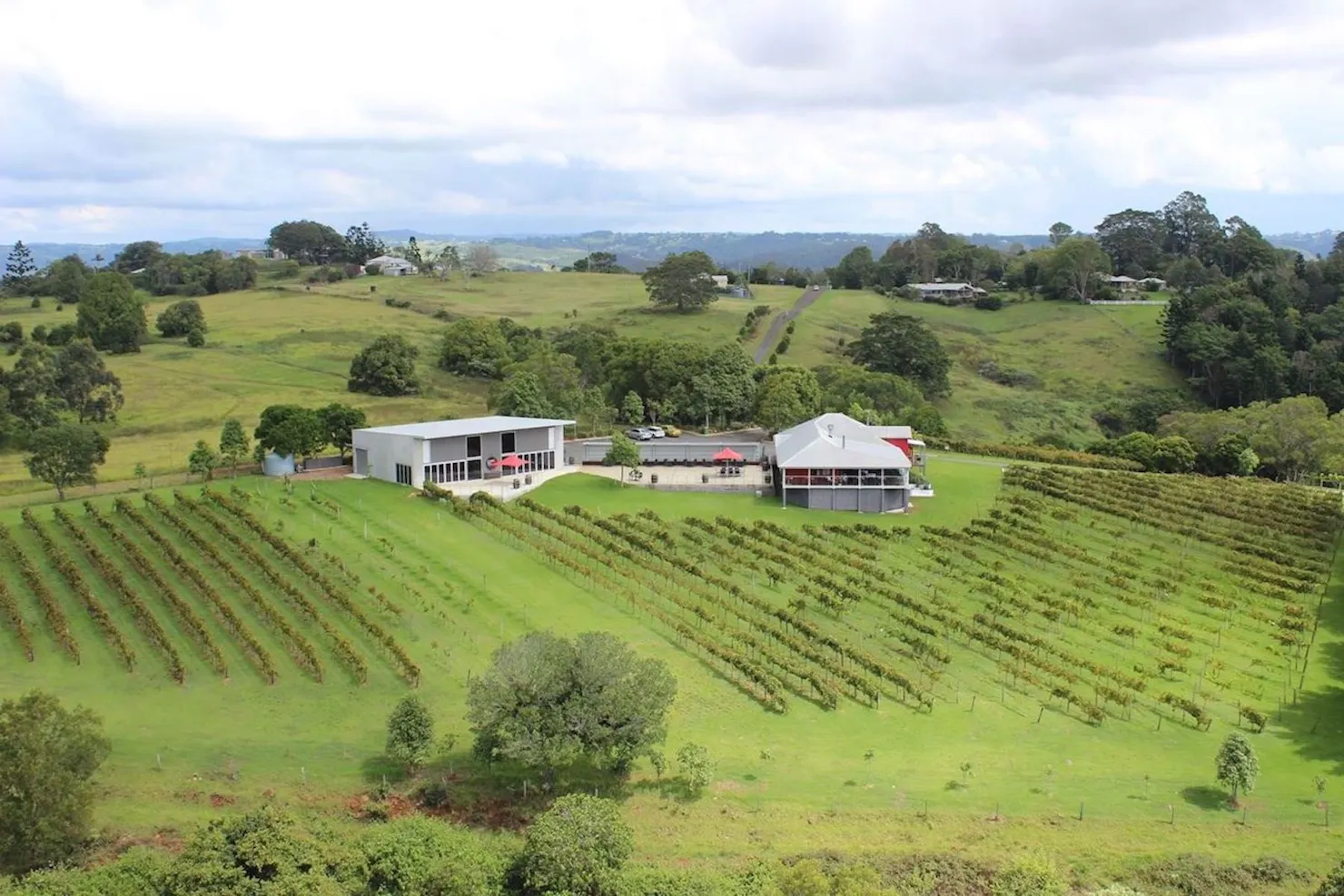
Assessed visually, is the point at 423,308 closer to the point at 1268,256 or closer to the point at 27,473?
the point at 27,473

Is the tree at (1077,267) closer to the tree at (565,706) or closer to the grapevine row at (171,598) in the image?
the grapevine row at (171,598)

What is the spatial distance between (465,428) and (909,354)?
45883 millimetres

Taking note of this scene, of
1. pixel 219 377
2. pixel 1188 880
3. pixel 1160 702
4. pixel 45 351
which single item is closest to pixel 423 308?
pixel 219 377

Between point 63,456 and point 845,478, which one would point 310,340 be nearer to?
point 63,456

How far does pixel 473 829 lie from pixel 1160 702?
2178cm

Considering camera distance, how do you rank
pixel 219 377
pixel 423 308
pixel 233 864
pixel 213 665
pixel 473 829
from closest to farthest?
pixel 233 864 → pixel 473 829 → pixel 213 665 → pixel 219 377 → pixel 423 308

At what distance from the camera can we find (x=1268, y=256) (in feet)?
417

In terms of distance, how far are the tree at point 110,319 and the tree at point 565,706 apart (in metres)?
74.6

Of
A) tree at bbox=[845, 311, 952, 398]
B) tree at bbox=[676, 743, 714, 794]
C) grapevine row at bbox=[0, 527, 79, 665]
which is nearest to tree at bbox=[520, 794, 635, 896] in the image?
tree at bbox=[676, 743, 714, 794]

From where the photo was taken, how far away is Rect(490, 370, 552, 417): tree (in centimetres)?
6606

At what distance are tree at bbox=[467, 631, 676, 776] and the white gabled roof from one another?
83.6 feet

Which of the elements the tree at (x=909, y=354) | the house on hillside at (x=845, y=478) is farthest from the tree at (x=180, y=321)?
the house on hillside at (x=845, y=478)

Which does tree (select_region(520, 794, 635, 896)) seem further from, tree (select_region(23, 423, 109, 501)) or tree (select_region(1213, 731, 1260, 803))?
tree (select_region(23, 423, 109, 501))

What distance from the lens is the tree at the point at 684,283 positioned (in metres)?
109
